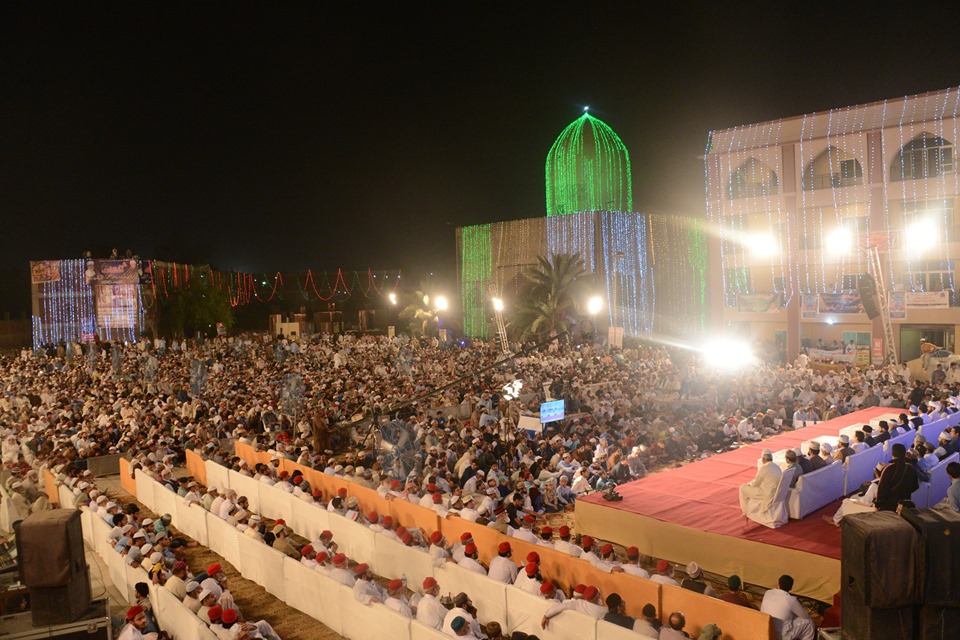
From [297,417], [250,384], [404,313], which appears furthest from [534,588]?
[404,313]

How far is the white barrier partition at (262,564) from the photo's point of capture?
772cm

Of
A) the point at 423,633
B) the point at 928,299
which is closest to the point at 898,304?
the point at 928,299

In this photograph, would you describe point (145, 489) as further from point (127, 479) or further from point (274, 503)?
point (274, 503)

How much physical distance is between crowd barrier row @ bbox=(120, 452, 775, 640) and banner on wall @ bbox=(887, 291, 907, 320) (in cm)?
2243

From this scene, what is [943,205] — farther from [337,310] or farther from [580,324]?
[337,310]

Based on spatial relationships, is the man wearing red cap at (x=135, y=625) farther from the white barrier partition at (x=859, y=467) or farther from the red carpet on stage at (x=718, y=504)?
the white barrier partition at (x=859, y=467)

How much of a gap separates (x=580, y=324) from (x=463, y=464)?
22.9 meters

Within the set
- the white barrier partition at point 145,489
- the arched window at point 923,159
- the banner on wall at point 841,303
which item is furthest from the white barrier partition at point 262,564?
the arched window at point 923,159

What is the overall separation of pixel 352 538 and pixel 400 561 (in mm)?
1101

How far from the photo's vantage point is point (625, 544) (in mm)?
8977

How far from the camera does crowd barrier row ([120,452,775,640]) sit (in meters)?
5.72

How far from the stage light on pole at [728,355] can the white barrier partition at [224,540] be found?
17826 mm

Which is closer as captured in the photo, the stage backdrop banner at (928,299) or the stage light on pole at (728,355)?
the stage light on pole at (728,355)

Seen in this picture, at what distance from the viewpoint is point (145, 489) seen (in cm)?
1156
